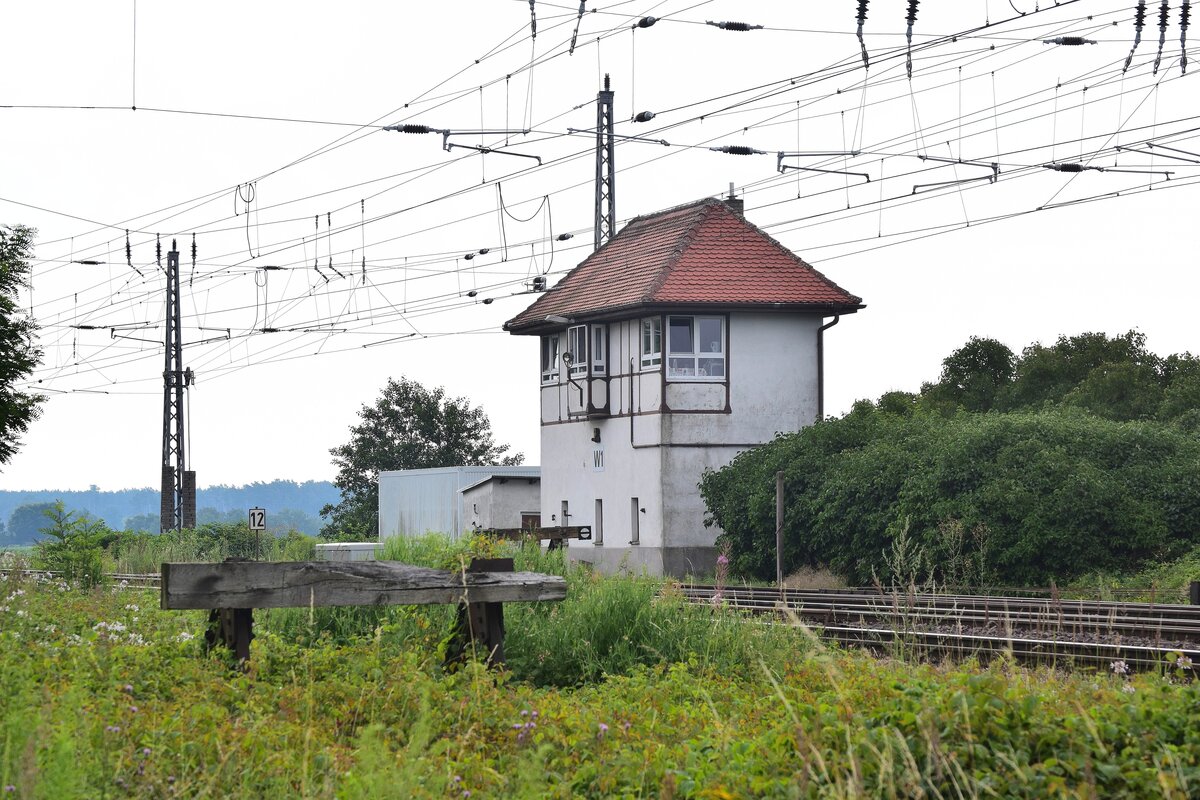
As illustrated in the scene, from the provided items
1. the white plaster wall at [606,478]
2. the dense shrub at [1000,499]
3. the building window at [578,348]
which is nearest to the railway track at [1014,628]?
the dense shrub at [1000,499]

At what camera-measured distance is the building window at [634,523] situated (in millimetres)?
42647

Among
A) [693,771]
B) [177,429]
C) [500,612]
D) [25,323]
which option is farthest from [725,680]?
[177,429]

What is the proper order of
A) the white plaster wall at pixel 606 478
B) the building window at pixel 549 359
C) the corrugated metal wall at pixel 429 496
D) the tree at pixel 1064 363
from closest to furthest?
the white plaster wall at pixel 606 478 → the building window at pixel 549 359 → the tree at pixel 1064 363 → the corrugated metal wall at pixel 429 496

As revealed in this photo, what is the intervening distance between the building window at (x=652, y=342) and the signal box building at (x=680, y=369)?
0.04 m

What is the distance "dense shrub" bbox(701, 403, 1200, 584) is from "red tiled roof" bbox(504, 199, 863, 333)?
7.52 metres

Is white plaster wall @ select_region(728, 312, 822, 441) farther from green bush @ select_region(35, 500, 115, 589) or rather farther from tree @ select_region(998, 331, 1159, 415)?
green bush @ select_region(35, 500, 115, 589)

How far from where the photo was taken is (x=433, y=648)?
11.3 m

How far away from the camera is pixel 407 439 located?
84500mm

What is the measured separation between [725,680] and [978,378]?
47.0 meters

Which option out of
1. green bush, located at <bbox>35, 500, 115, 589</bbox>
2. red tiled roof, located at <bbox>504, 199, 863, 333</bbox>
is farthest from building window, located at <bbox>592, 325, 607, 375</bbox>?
green bush, located at <bbox>35, 500, 115, 589</bbox>

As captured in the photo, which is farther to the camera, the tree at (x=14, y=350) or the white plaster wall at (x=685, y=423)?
the white plaster wall at (x=685, y=423)

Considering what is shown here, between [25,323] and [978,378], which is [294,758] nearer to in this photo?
[25,323]

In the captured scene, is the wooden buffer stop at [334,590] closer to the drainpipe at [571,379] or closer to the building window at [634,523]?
the building window at [634,523]

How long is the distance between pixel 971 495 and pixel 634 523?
47.6 feet
